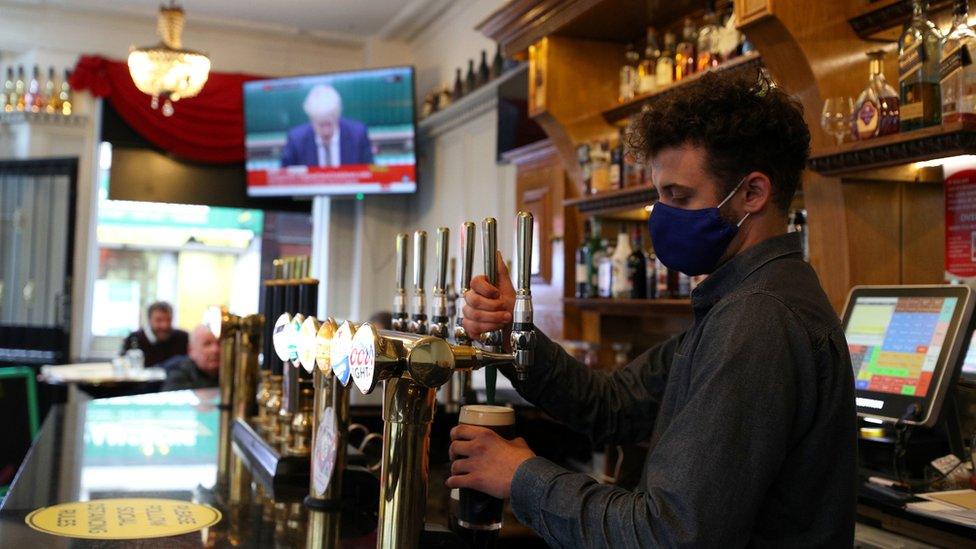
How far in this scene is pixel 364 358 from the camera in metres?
1.13

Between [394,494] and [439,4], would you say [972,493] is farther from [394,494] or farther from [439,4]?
[439,4]

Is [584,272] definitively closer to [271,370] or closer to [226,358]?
[226,358]

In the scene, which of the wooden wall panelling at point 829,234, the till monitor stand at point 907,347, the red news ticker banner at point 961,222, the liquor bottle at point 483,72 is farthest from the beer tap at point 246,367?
the liquor bottle at point 483,72

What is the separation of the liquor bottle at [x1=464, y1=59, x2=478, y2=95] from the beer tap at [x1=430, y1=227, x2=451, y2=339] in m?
4.85

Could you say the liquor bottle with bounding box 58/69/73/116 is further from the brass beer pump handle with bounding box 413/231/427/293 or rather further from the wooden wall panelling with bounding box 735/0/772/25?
the brass beer pump handle with bounding box 413/231/427/293

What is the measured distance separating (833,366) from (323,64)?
A: 7653 mm

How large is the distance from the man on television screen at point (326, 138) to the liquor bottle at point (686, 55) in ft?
12.9

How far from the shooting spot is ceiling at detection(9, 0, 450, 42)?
23.6 ft

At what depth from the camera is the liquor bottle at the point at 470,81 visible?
20.3 ft

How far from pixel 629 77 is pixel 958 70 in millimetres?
1863

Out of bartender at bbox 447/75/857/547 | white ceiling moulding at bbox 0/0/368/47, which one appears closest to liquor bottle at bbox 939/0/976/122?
bartender at bbox 447/75/857/547

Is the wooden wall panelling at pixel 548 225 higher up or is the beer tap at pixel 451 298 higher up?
the wooden wall panelling at pixel 548 225

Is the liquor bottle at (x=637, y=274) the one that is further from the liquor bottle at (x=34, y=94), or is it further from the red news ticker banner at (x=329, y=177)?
the liquor bottle at (x=34, y=94)

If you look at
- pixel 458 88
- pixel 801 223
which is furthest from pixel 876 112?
pixel 458 88
